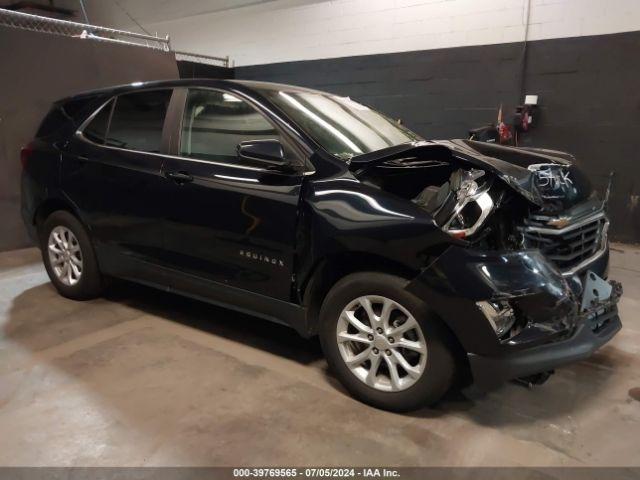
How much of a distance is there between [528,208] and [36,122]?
5529 mm

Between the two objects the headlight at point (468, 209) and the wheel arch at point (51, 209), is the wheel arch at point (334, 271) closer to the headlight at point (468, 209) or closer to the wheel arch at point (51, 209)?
the headlight at point (468, 209)

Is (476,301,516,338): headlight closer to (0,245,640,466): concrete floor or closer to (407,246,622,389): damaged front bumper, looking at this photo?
(407,246,622,389): damaged front bumper

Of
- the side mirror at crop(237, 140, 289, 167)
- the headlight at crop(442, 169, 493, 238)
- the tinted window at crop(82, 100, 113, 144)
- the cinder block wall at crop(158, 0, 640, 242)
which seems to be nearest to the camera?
the headlight at crop(442, 169, 493, 238)

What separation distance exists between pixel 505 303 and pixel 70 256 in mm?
3270

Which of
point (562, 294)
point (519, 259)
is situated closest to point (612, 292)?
point (562, 294)

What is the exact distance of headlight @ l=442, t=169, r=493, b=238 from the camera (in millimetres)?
2234

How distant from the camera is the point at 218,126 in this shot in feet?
9.98

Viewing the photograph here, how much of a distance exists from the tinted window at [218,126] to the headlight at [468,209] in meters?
1.09

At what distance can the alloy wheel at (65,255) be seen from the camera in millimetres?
3854

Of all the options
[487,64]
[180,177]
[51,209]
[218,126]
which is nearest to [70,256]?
[51,209]

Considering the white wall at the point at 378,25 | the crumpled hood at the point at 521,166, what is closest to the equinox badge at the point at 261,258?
the crumpled hood at the point at 521,166

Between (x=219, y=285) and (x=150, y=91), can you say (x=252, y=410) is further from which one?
(x=150, y=91)

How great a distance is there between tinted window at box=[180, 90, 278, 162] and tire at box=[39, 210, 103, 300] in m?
1.28

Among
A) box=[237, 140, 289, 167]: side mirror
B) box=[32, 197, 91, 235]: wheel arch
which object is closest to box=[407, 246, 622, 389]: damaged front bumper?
box=[237, 140, 289, 167]: side mirror
